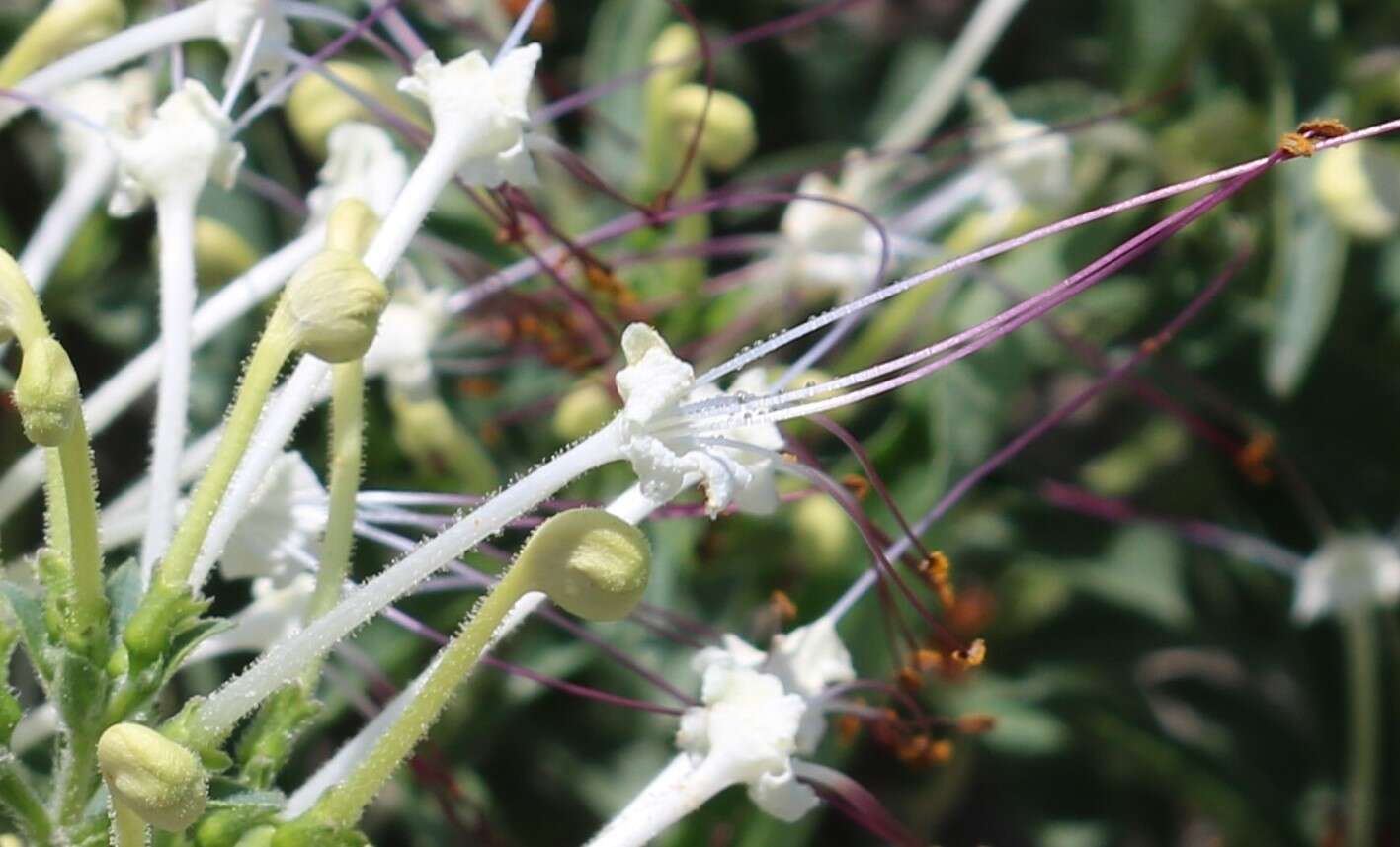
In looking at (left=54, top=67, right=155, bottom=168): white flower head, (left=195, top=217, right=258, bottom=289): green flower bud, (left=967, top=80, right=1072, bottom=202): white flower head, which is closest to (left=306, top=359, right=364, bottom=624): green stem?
(left=54, top=67, right=155, bottom=168): white flower head

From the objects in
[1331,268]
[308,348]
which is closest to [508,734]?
[1331,268]

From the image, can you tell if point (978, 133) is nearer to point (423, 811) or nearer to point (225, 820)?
point (423, 811)

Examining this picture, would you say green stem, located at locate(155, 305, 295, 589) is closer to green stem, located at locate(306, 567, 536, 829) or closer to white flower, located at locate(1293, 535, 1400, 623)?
green stem, located at locate(306, 567, 536, 829)

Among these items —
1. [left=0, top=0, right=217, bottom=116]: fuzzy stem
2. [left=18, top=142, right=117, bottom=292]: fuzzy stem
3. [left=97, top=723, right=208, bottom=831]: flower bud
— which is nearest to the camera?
[left=97, top=723, right=208, bottom=831]: flower bud

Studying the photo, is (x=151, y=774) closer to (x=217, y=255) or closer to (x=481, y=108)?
(x=481, y=108)

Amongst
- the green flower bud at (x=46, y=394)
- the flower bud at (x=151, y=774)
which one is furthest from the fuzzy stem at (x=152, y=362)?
the flower bud at (x=151, y=774)
